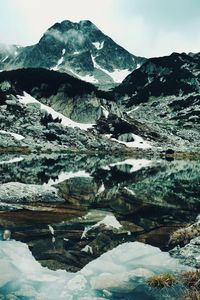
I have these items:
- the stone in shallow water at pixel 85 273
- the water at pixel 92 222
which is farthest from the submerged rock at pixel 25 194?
the stone in shallow water at pixel 85 273

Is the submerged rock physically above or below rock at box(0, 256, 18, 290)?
below

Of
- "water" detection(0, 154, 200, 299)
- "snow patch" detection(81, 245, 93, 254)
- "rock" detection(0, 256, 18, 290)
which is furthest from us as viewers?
"snow patch" detection(81, 245, 93, 254)

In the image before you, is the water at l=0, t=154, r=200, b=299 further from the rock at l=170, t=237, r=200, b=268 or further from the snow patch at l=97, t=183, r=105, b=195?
the rock at l=170, t=237, r=200, b=268

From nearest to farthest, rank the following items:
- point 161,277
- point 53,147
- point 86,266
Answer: point 161,277 < point 86,266 < point 53,147

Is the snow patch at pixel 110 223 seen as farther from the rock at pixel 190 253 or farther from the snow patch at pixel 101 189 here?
the snow patch at pixel 101 189

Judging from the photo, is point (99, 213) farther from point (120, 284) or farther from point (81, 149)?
point (81, 149)

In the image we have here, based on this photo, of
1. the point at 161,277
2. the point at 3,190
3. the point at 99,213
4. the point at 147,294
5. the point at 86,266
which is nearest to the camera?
the point at 147,294

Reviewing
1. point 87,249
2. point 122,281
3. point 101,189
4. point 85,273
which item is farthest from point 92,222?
point 101,189

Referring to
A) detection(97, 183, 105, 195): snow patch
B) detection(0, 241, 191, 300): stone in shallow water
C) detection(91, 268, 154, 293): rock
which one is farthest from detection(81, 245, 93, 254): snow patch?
detection(97, 183, 105, 195): snow patch

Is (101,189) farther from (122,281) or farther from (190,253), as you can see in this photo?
(122,281)

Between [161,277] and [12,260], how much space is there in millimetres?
6568

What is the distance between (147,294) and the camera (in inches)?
623

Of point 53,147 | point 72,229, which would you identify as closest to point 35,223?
point 72,229

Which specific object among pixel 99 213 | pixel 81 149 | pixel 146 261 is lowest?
pixel 81 149
